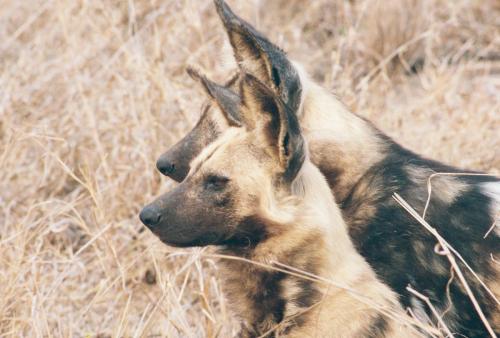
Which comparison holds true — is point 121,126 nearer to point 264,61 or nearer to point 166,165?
point 166,165

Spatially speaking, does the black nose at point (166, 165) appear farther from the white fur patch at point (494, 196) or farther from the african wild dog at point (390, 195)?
the white fur patch at point (494, 196)

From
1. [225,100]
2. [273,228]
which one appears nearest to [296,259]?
[273,228]

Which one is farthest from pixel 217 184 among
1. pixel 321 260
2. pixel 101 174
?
pixel 101 174

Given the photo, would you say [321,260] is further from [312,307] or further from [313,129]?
[313,129]

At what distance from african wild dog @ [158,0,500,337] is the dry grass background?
534 millimetres

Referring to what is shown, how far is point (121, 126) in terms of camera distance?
181 inches

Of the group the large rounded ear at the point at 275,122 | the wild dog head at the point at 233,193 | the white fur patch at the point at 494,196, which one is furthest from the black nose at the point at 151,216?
the white fur patch at the point at 494,196

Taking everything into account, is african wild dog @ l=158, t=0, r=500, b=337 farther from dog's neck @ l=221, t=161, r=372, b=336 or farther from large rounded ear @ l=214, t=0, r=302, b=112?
dog's neck @ l=221, t=161, r=372, b=336

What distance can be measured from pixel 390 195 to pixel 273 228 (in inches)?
21.1

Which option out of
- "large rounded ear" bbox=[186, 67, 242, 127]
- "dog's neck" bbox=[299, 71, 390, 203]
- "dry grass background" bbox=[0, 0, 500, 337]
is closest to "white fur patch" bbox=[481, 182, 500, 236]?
"dog's neck" bbox=[299, 71, 390, 203]

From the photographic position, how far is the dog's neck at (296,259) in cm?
267

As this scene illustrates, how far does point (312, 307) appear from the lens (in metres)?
2.63

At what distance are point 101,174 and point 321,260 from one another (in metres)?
2.07

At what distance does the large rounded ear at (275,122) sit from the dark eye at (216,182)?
6.7 inches
